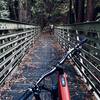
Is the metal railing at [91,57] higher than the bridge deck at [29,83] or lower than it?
higher

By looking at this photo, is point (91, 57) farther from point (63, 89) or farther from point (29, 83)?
point (63, 89)

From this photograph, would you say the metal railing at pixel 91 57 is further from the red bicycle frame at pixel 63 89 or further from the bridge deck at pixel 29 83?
the red bicycle frame at pixel 63 89

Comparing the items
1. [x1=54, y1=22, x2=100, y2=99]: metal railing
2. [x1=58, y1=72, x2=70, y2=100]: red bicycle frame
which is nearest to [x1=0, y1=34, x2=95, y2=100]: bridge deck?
[x1=54, y1=22, x2=100, y2=99]: metal railing

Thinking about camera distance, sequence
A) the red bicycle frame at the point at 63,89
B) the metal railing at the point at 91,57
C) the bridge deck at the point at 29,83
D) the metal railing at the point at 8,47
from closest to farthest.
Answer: the red bicycle frame at the point at 63,89, the metal railing at the point at 91,57, the bridge deck at the point at 29,83, the metal railing at the point at 8,47

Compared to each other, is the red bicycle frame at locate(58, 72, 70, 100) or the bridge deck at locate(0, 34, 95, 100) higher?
the red bicycle frame at locate(58, 72, 70, 100)

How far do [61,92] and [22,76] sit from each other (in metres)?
4.05

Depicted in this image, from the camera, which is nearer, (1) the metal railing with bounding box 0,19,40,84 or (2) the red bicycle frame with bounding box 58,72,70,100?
(2) the red bicycle frame with bounding box 58,72,70,100

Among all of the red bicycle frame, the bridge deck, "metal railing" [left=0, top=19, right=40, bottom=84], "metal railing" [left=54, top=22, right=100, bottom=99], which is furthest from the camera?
"metal railing" [left=0, top=19, right=40, bottom=84]

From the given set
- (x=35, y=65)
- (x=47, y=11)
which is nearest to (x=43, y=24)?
(x=47, y=11)

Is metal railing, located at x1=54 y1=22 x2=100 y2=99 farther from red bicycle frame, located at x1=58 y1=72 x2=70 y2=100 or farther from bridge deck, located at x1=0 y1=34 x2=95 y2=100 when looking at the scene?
red bicycle frame, located at x1=58 y1=72 x2=70 y2=100

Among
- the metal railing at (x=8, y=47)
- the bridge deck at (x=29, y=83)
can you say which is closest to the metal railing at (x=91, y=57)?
the bridge deck at (x=29, y=83)

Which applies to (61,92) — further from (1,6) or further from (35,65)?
(1,6)

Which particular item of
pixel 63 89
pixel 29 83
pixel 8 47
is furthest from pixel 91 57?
pixel 63 89

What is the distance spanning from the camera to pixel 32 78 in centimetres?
624
